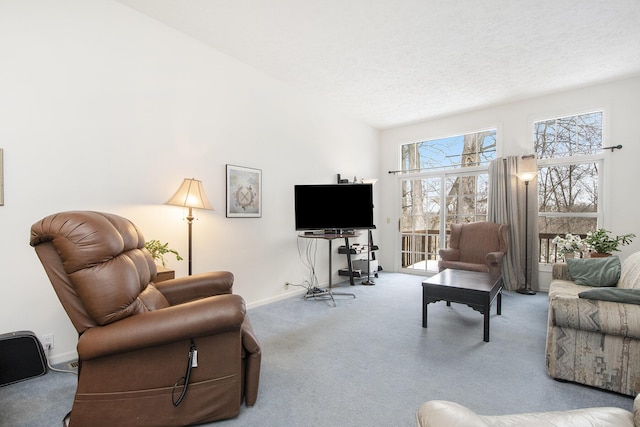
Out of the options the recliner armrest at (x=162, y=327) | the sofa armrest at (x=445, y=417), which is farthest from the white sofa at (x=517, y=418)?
the recliner armrest at (x=162, y=327)

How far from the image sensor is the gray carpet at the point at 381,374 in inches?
65.6

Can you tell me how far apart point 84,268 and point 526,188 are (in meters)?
5.17

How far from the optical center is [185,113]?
2.98 m

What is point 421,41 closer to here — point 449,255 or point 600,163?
point 449,255

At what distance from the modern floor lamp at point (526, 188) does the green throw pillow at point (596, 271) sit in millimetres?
1514

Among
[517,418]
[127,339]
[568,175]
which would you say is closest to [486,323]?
[517,418]

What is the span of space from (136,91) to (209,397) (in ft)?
8.34

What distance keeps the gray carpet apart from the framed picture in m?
1.19

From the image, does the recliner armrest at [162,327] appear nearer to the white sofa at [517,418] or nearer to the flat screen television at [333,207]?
the white sofa at [517,418]

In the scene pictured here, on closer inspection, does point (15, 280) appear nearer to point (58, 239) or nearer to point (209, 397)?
point (58, 239)

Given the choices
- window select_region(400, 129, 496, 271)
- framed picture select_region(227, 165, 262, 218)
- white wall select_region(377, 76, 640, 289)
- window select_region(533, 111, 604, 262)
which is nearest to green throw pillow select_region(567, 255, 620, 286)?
white wall select_region(377, 76, 640, 289)

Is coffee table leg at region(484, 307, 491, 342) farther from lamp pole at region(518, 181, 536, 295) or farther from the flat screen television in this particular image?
lamp pole at region(518, 181, 536, 295)

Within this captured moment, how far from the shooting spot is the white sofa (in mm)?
770

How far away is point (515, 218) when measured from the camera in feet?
14.6
